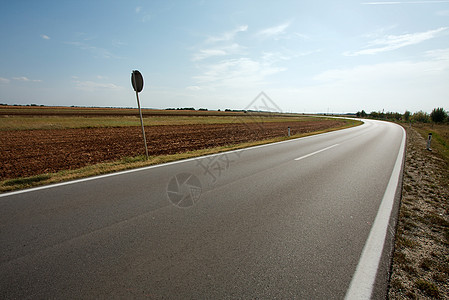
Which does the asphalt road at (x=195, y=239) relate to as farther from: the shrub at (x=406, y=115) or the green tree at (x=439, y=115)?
the shrub at (x=406, y=115)

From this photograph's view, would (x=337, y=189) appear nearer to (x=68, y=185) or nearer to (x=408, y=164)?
(x=408, y=164)

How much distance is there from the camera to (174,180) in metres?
4.85

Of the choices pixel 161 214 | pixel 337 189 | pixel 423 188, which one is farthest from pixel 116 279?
pixel 423 188

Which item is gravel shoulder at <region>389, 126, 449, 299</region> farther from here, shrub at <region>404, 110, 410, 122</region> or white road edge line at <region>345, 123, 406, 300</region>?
shrub at <region>404, 110, 410, 122</region>

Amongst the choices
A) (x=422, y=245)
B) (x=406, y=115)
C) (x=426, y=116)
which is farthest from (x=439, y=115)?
(x=422, y=245)

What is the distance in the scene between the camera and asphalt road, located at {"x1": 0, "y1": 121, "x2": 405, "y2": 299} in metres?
1.88

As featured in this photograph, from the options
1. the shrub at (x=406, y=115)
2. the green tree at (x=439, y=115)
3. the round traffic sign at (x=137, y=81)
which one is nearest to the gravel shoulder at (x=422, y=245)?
the round traffic sign at (x=137, y=81)

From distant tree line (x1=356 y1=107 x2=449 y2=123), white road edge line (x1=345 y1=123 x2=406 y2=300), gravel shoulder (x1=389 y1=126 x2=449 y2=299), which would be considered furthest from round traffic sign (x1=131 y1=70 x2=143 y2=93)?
distant tree line (x1=356 y1=107 x2=449 y2=123)

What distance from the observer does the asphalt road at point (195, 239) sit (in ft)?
6.18

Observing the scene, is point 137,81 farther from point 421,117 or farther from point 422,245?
point 421,117

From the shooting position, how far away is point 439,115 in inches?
2436

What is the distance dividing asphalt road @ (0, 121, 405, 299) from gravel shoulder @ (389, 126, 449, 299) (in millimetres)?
154

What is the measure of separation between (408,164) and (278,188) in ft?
20.5

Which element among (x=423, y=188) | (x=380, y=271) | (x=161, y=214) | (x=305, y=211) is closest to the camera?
(x=380, y=271)
